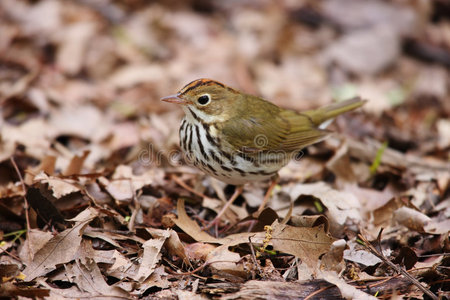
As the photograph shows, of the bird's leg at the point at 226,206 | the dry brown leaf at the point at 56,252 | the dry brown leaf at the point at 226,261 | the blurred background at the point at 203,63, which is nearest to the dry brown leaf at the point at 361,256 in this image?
the dry brown leaf at the point at 226,261

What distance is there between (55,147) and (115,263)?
219 cm

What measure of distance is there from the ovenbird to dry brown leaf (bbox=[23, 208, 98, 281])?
122 centimetres

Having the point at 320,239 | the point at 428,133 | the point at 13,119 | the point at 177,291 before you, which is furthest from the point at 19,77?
the point at 428,133

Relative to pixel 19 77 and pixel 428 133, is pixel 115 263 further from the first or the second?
pixel 428 133

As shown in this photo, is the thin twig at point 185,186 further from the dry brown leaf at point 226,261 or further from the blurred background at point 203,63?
the dry brown leaf at point 226,261

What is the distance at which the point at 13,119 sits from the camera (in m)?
5.77

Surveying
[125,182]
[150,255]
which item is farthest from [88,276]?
[125,182]

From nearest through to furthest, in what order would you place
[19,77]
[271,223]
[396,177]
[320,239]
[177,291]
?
[177,291]
[320,239]
[271,223]
[396,177]
[19,77]

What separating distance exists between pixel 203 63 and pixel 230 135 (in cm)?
371

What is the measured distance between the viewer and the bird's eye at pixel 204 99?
4.35 m

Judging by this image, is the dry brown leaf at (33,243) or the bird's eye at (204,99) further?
the bird's eye at (204,99)

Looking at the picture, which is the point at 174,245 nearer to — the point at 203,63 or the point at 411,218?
the point at 411,218

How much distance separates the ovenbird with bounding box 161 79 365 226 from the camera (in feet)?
14.0

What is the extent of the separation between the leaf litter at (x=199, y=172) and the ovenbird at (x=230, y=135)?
423mm
